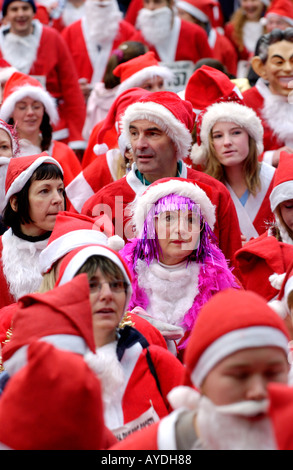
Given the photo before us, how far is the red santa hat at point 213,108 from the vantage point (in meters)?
6.61

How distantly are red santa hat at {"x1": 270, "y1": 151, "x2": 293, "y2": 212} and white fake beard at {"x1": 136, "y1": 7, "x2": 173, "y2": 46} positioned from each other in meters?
4.55

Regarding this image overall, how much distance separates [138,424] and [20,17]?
6.06 m

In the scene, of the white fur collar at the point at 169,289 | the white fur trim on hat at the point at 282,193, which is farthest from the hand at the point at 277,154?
the white fur collar at the point at 169,289

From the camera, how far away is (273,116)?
752cm

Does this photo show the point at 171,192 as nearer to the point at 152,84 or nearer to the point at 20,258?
the point at 20,258

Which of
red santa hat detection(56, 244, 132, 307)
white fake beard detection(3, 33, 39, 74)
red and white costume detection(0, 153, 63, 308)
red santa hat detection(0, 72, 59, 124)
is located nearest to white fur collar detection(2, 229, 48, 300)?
red and white costume detection(0, 153, 63, 308)

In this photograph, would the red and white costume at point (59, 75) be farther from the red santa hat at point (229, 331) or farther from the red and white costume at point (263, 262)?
the red santa hat at point (229, 331)

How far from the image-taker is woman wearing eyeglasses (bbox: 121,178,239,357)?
5.02m

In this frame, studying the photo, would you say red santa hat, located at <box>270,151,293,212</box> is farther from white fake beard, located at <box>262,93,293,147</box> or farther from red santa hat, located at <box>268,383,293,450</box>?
red santa hat, located at <box>268,383,293,450</box>

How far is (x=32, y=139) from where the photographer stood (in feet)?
24.9

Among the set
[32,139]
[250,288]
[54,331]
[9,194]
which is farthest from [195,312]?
[32,139]

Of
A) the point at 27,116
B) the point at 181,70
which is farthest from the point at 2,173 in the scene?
the point at 181,70
